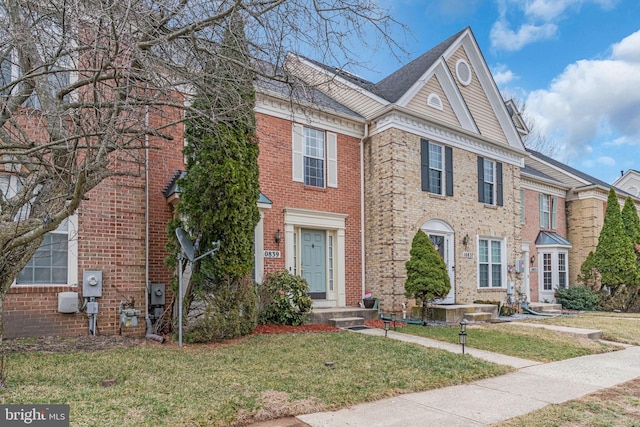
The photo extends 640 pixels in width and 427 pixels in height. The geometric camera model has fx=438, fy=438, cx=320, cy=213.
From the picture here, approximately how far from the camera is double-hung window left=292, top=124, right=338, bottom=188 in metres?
12.0

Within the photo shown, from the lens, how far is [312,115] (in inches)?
475

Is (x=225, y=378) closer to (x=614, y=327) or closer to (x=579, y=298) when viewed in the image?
(x=614, y=327)

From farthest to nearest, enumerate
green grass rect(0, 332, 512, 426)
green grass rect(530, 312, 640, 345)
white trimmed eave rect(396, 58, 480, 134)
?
white trimmed eave rect(396, 58, 480, 134) → green grass rect(530, 312, 640, 345) → green grass rect(0, 332, 512, 426)

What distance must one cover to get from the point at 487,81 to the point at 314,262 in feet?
31.2

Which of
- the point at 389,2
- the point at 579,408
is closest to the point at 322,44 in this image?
the point at 389,2

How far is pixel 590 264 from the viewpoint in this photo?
1906 cm

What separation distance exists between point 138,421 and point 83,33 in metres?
4.40

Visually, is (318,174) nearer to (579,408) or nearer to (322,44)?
(322,44)

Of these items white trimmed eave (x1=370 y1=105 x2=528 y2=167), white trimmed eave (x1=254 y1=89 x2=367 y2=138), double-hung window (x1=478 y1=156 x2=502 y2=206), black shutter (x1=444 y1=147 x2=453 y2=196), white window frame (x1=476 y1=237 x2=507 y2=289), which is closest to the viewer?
white trimmed eave (x1=254 y1=89 x2=367 y2=138)

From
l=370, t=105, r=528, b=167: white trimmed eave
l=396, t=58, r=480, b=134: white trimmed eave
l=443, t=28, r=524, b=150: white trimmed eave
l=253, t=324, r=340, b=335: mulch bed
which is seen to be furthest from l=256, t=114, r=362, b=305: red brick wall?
l=443, t=28, r=524, b=150: white trimmed eave

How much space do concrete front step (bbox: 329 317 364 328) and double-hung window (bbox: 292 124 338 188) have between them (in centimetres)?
379

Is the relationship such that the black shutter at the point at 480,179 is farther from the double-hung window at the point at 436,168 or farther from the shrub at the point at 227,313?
the shrub at the point at 227,313

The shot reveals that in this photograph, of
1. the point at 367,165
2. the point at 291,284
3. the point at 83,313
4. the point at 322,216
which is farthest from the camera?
the point at 367,165

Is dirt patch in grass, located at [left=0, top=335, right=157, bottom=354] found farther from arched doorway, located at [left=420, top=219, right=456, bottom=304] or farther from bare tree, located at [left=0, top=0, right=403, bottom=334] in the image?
arched doorway, located at [left=420, top=219, right=456, bottom=304]
